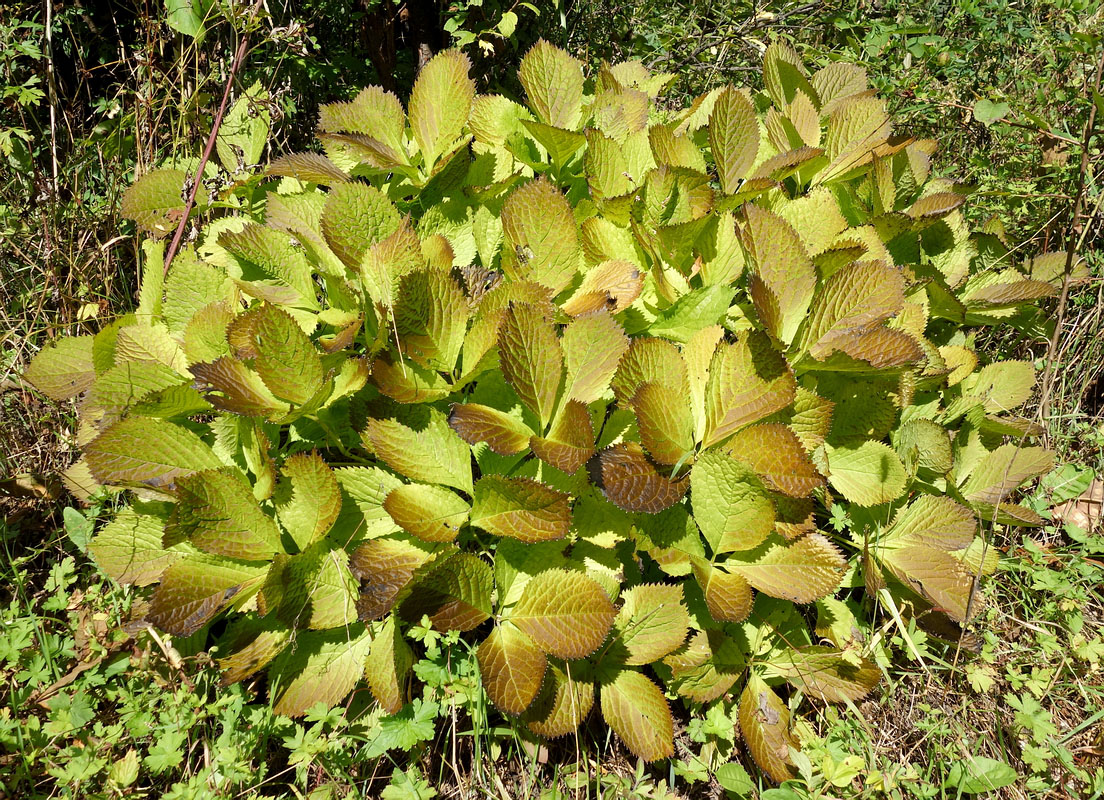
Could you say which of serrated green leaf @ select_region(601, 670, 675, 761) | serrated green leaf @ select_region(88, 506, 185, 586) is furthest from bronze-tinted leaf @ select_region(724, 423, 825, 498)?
serrated green leaf @ select_region(88, 506, 185, 586)

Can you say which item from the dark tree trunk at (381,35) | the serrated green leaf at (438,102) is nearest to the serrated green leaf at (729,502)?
the serrated green leaf at (438,102)

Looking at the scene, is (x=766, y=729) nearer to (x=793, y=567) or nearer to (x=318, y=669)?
(x=793, y=567)

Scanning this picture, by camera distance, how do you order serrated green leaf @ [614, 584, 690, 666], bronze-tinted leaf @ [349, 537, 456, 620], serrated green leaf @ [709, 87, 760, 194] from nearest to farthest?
1. bronze-tinted leaf @ [349, 537, 456, 620]
2. serrated green leaf @ [614, 584, 690, 666]
3. serrated green leaf @ [709, 87, 760, 194]

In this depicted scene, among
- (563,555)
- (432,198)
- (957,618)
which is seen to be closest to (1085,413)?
(957,618)

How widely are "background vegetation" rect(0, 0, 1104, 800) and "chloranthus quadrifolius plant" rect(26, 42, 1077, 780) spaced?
0.17 m

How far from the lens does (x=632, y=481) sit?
1.29 m

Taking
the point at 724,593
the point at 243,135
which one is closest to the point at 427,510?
the point at 724,593

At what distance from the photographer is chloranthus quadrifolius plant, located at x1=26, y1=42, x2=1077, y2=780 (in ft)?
4.31

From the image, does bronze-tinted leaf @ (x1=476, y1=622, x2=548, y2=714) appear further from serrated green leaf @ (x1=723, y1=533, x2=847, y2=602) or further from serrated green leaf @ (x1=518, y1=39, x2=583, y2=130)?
serrated green leaf @ (x1=518, y1=39, x2=583, y2=130)

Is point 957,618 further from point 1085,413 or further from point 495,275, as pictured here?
point 1085,413

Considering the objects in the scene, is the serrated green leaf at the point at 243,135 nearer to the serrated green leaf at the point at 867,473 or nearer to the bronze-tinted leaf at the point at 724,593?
the bronze-tinted leaf at the point at 724,593

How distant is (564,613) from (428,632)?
261 millimetres

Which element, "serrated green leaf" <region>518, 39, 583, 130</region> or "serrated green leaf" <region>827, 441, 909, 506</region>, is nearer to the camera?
"serrated green leaf" <region>827, 441, 909, 506</region>

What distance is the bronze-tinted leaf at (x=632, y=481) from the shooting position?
4.13ft
